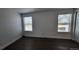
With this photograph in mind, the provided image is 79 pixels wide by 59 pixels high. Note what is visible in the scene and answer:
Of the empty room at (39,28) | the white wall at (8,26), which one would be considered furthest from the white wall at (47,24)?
the white wall at (8,26)

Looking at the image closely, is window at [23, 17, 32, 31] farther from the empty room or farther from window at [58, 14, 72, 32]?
window at [58, 14, 72, 32]

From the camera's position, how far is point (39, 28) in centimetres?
141

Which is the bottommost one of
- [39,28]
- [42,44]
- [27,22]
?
[42,44]

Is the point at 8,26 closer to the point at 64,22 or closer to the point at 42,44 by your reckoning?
the point at 42,44

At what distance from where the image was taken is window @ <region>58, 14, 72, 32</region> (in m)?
1.31

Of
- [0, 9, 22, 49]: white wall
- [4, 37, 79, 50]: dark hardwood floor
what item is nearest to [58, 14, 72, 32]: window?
[4, 37, 79, 50]: dark hardwood floor

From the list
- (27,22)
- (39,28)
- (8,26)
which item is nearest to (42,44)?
(39,28)

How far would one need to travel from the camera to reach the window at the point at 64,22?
1314 mm

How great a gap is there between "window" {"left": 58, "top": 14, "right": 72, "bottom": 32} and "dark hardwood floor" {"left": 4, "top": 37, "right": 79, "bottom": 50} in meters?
0.19

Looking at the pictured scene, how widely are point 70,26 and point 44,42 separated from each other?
51 centimetres

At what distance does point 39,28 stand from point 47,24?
6.0 inches
